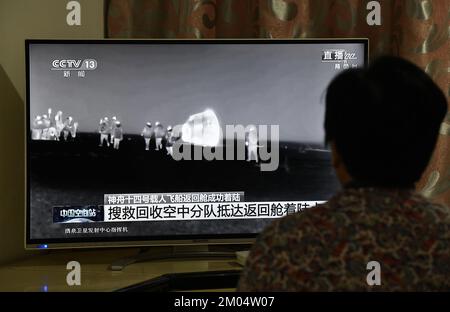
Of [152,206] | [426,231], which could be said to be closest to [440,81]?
[152,206]

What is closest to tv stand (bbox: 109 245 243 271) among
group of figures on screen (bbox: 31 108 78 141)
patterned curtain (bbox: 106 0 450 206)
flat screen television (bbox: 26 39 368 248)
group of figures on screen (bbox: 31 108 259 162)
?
flat screen television (bbox: 26 39 368 248)

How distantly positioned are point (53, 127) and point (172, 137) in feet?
1.31

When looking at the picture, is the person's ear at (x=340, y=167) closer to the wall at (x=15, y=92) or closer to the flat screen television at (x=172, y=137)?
the flat screen television at (x=172, y=137)

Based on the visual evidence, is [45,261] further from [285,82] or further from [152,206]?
[285,82]

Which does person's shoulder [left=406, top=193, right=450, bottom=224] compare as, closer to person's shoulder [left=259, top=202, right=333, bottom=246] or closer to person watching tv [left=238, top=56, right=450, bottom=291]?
person watching tv [left=238, top=56, right=450, bottom=291]

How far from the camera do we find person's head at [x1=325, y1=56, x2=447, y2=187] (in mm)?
1026

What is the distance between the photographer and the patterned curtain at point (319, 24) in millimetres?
2346

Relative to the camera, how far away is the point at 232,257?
2.26 m

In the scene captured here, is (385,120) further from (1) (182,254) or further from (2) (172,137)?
(1) (182,254)

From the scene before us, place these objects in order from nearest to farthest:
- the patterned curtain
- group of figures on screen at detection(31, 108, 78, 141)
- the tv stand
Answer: group of figures on screen at detection(31, 108, 78, 141) < the tv stand < the patterned curtain

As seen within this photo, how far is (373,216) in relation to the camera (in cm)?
102

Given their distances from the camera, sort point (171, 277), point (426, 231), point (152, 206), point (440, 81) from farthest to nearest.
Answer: point (440, 81)
point (152, 206)
point (171, 277)
point (426, 231)

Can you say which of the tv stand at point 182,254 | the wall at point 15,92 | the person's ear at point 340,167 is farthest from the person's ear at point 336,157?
the wall at point 15,92
